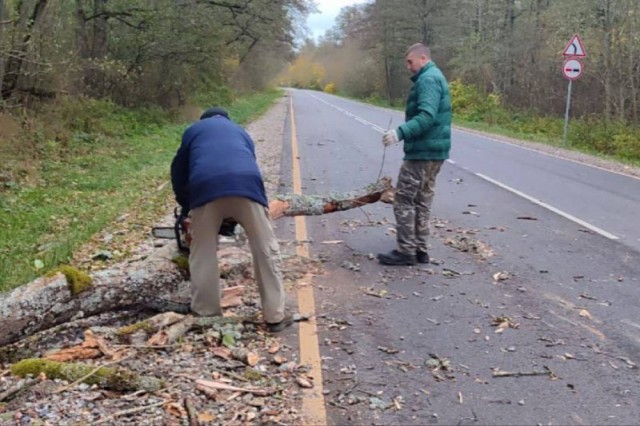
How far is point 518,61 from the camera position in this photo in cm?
3606

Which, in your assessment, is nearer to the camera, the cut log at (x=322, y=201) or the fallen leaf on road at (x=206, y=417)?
the fallen leaf on road at (x=206, y=417)

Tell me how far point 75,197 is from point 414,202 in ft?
19.4

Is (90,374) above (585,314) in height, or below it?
above

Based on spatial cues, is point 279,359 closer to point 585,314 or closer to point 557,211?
point 585,314

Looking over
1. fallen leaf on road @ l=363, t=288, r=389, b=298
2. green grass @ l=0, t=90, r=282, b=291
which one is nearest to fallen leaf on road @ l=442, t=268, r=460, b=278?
fallen leaf on road @ l=363, t=288, r=389, b=298

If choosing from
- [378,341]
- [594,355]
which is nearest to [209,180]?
[378,341]

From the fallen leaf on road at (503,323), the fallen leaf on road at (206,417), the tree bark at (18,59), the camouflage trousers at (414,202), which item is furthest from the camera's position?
the tree bark at (18,59)

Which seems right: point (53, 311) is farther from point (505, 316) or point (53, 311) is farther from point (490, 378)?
point (505, 316)

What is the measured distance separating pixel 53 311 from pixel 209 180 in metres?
1.44

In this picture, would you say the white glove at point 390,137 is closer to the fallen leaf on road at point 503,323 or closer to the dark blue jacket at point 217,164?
the dark blue jacket at point 217,164

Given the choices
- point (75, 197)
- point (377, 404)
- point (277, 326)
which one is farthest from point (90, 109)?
point (377, 404)

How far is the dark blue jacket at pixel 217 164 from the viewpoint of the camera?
4.76 meters

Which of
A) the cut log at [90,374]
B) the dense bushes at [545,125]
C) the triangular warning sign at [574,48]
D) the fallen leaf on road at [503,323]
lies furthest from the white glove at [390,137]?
the triangular warning sign at [574,48]

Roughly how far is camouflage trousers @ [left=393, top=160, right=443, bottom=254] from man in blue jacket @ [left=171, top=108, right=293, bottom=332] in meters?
2.14
